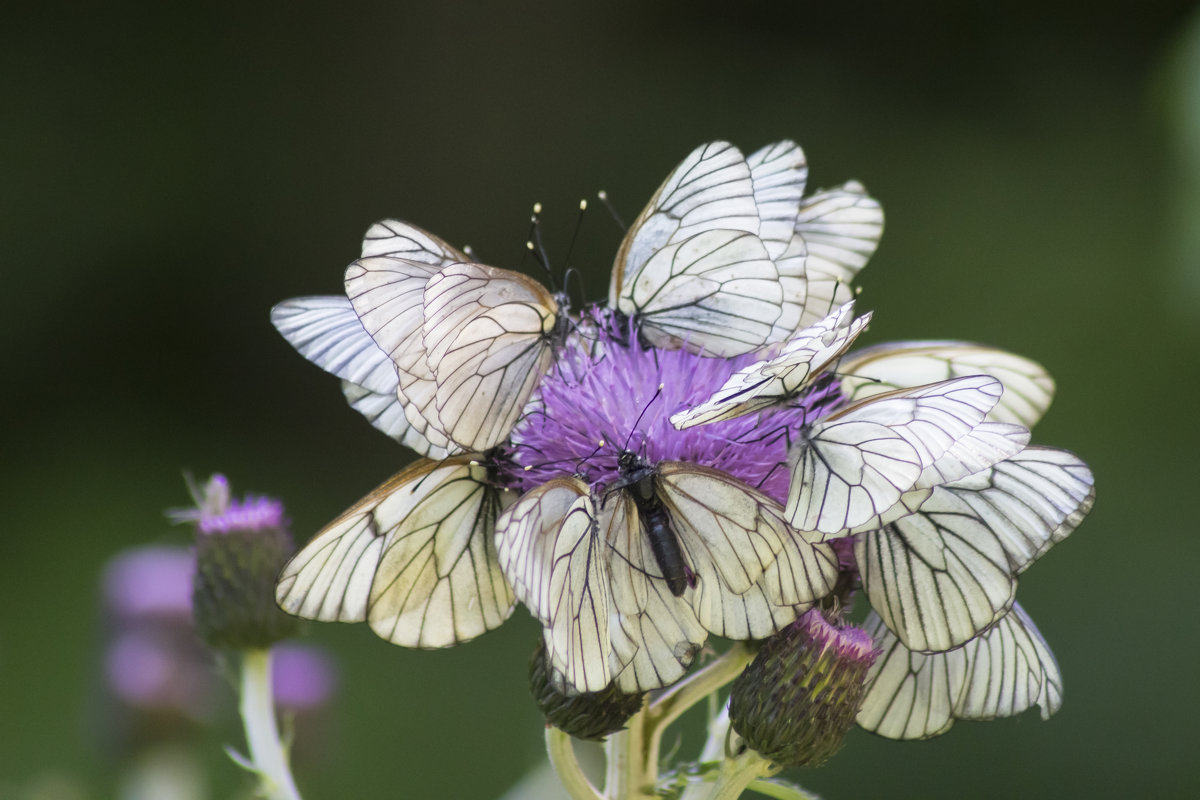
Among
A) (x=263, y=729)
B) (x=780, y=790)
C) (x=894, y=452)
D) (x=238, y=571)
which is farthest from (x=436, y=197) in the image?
(x=894, y=452)

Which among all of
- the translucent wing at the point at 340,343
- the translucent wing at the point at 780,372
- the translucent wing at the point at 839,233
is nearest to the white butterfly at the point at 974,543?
the translucent wing at the point at 780,372

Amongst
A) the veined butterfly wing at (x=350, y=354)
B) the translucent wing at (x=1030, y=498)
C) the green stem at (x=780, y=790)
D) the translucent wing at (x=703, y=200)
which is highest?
the translucent wing at (x=703, y=200)

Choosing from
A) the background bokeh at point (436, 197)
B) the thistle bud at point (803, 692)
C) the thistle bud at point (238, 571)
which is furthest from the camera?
the background bokeh at point (436, 197)

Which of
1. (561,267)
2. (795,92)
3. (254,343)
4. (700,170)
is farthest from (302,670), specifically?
(795,92)

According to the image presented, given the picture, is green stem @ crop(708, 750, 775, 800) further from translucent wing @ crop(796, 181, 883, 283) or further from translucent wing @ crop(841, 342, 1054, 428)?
translucent wing @ crop(796, 181, 883, 283)

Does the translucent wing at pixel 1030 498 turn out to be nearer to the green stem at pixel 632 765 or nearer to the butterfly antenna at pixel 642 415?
the butterfly antenna at pixel 642 415

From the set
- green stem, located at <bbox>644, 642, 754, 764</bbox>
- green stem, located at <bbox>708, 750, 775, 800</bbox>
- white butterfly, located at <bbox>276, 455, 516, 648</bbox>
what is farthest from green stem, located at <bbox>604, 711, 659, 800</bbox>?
white butterfly, located at <bbox>276, 455, 516, 648</bbox>
